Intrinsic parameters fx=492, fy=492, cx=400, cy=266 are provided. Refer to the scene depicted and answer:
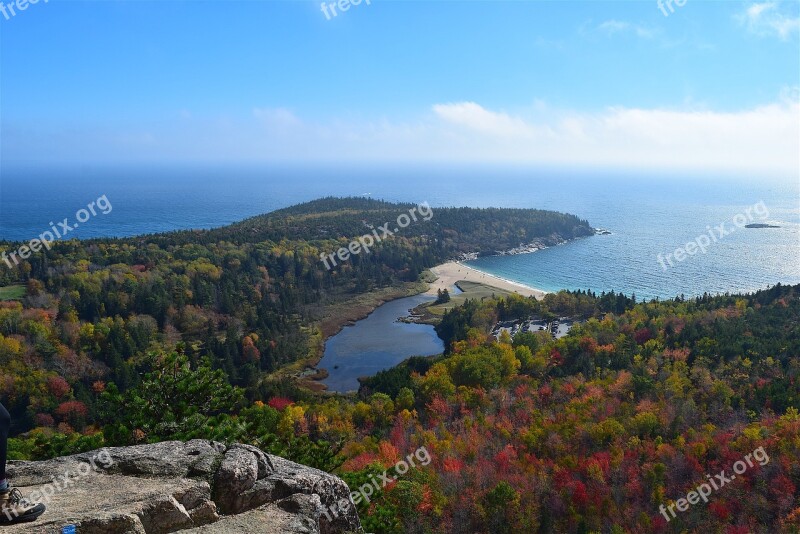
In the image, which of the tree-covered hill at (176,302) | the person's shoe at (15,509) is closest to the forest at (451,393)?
the tree-covered hill at (176,302)

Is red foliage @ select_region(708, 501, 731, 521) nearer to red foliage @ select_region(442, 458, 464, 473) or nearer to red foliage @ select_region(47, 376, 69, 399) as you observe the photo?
red foliage @ select_region(442, 458, 464, 473)

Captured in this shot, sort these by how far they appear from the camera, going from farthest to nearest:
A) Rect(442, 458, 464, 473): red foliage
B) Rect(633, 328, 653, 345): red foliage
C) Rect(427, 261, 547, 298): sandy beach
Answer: Rect(427, 261, 547, 298): sandy beach
Rect(633, 328, 653, 345): red foliage
Rect(442, 458, 464, 473): red foliage

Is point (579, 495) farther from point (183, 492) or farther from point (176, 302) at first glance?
point (176, 302)

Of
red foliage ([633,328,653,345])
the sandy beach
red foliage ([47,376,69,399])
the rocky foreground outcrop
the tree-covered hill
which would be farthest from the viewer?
the sandy beach

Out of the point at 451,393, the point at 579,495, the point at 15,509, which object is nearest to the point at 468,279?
the point at 451,393

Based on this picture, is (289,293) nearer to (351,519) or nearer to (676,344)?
(676,344)

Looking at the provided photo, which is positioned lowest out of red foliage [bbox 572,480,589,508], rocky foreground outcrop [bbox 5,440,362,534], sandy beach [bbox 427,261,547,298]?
sandy beach [bbox 427,261,547,298]

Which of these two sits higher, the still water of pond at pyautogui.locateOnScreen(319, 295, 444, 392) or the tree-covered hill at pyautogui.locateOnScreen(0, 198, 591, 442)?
the tree-covered hill at pyautogui.locateOnScreen(0, 198, 591, 442)

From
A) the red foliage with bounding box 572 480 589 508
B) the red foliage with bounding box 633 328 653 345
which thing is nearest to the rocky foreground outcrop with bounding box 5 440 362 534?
the red foliage with bounding box 572 480 589 508
